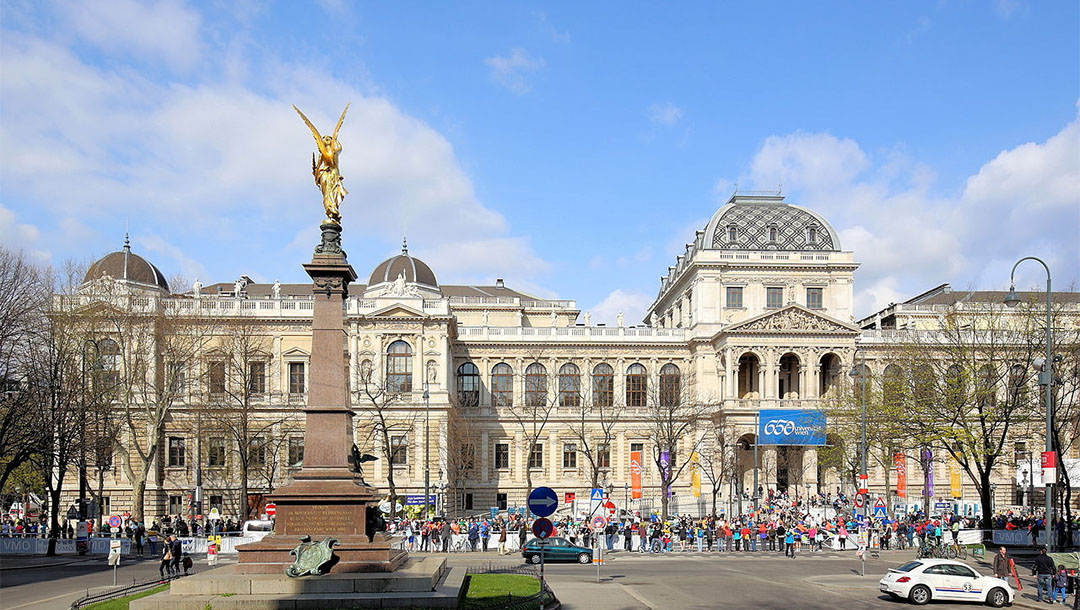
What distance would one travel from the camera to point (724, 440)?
8250 centimetres

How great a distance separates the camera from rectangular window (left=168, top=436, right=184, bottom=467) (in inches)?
3049

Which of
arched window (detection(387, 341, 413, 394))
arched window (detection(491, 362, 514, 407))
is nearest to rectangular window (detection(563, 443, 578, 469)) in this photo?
arched window (detection(491, 362, 514, 407))

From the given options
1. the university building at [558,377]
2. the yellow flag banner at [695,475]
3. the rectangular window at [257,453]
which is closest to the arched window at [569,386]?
the university building at [558,377]

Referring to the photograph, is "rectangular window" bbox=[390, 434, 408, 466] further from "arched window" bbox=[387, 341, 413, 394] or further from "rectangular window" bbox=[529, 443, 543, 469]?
"rectangular window" bbox=[529, 443, 543, 469]

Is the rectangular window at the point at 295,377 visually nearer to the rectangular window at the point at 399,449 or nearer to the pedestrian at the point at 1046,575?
the rectangular window at the point at 399,449

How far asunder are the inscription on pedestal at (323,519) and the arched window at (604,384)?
64415mm

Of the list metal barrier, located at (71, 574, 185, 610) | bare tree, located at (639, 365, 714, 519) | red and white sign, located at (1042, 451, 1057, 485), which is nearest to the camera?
metal barrier, located at (71, 574, 185, 610)

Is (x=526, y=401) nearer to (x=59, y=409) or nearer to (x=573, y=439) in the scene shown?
(x=573, y=439)

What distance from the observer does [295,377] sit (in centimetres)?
8238

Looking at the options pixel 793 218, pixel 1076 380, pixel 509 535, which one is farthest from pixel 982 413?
pixel 793 218

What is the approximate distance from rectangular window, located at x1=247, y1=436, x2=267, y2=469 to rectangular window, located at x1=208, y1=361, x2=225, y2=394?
4.11 metres

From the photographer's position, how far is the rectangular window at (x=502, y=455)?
8706 cm

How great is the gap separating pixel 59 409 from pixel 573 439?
4879cm

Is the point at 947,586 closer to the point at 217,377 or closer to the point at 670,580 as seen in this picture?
the point at 670,580
